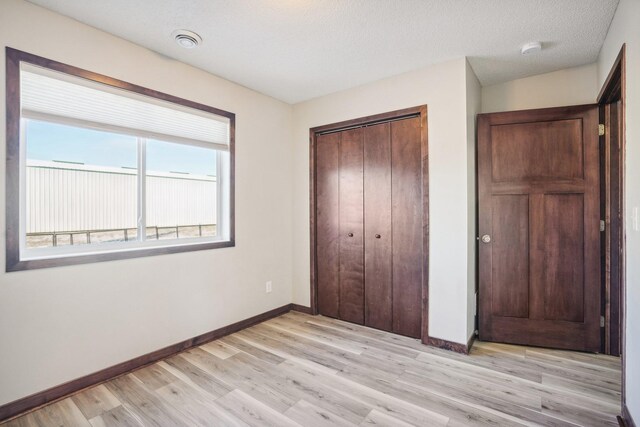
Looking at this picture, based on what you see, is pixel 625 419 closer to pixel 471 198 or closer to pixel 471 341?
pixel 471 341

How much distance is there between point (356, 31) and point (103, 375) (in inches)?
122

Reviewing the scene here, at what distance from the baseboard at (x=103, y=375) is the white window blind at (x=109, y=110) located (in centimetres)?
177

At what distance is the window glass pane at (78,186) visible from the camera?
2.04m

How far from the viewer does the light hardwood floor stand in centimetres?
184

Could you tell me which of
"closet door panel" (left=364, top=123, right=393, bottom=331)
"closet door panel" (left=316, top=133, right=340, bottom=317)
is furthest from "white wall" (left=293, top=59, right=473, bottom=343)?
"closet door panel" (left=316, top=133, right=340, bottom=317)

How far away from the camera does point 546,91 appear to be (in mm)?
2965

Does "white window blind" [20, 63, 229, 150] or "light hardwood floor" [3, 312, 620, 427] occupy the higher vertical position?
"white window blind" [20, 63, 229, 150]

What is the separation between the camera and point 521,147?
2832mm

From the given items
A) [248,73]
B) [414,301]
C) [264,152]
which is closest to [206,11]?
[248,73]

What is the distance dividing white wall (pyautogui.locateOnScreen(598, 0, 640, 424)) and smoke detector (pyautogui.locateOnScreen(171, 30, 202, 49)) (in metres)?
2.68

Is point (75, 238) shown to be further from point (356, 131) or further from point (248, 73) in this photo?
point (356, 131)

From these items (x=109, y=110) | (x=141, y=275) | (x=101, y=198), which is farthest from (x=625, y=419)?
(x=109, y=110)

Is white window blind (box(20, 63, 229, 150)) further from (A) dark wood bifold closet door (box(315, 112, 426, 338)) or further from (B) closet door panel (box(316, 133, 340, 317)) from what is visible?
(A) dark wood bifold closet door (box(315, 112, 426, 338))

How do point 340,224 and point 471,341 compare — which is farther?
point 340,224
